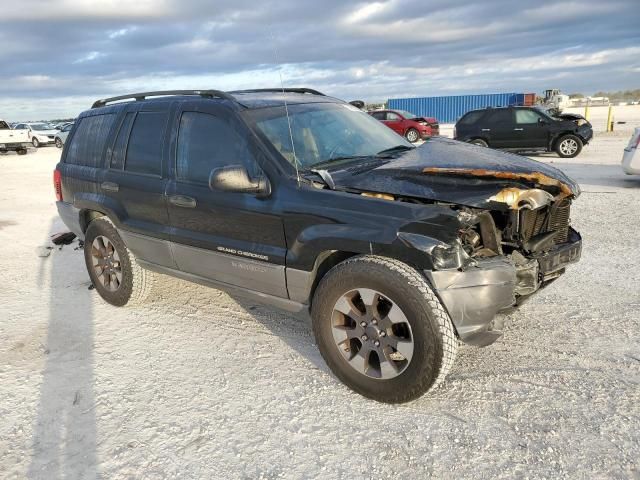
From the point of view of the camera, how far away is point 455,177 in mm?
3207

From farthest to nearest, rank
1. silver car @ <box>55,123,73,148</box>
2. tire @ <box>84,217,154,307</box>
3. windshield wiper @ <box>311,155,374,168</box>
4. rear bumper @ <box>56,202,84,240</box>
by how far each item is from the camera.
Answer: silver car @ <box>55,123,73,148</box> → rear bumper @ <box>56,202,84,240</box> → tire @ <box>84,217,154,307</box> → windshield wiper @ <box>311,155,374,168</box>

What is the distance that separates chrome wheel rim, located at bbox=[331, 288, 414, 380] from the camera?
3.05 meters

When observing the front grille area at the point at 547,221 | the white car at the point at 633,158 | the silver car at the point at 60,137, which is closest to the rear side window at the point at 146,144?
the front grille area at the point at 547,221

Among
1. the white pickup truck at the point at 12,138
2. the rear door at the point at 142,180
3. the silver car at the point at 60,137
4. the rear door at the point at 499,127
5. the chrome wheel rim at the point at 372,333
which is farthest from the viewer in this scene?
the silver car at the point at 60,137

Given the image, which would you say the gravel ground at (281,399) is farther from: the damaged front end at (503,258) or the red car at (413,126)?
the red car at (413,126)

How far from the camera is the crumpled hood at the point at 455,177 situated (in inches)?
121

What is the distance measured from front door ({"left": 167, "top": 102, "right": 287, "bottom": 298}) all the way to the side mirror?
10 cm

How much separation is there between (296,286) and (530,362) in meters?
1.64

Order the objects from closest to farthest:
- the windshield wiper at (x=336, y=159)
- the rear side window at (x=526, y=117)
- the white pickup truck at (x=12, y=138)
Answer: the windshield wiper at (x=336, y=159) → the rear side window at (x=526, y=117) → the white pickup truck at (x=12, y=138)

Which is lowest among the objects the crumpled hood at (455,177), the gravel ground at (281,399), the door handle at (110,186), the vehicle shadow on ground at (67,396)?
the gravel ground at (281,399)

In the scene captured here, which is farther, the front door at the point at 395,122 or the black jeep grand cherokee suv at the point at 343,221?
the front door at the point at 395,122

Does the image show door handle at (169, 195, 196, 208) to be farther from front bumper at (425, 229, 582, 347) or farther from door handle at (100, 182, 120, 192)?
front bumper at (425, 229, 582, 347)

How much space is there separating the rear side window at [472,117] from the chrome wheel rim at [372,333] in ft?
49.1

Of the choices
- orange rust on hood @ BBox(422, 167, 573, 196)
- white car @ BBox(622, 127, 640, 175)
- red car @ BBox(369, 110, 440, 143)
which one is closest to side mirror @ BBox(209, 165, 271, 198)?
orange rust on hood @ BBox(422, 167, 573, 196)
